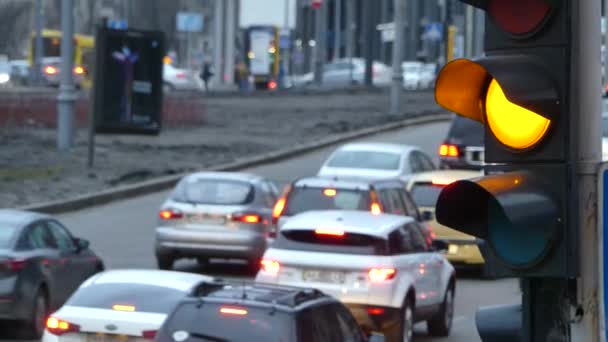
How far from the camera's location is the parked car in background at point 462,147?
32306 mm

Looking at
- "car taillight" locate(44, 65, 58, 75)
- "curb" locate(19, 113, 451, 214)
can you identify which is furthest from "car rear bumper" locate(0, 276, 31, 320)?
"car taillight" locate(44, 65, 58, 75)

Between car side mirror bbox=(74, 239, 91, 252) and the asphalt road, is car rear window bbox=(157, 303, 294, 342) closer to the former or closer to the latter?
the asphalt road

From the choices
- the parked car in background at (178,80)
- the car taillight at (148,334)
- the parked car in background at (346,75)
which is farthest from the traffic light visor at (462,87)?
the parked car in background at (346,75)

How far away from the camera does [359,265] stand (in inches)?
635

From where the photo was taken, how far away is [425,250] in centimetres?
1773

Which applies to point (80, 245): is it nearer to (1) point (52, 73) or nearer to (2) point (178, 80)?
(1) point (52, 73)

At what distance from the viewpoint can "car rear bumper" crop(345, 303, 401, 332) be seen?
52.4ft

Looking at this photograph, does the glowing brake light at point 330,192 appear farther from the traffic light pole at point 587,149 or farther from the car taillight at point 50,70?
the car taillight at point 50,70

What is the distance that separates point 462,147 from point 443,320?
14.5 meters

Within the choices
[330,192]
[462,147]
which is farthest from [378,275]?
[462,147]

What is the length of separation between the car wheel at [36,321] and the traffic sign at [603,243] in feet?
42.0

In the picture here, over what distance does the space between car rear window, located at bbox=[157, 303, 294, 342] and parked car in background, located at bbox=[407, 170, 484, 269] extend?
37.6 ft

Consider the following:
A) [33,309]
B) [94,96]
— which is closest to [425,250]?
[33,309]

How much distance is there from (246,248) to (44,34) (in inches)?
2320
